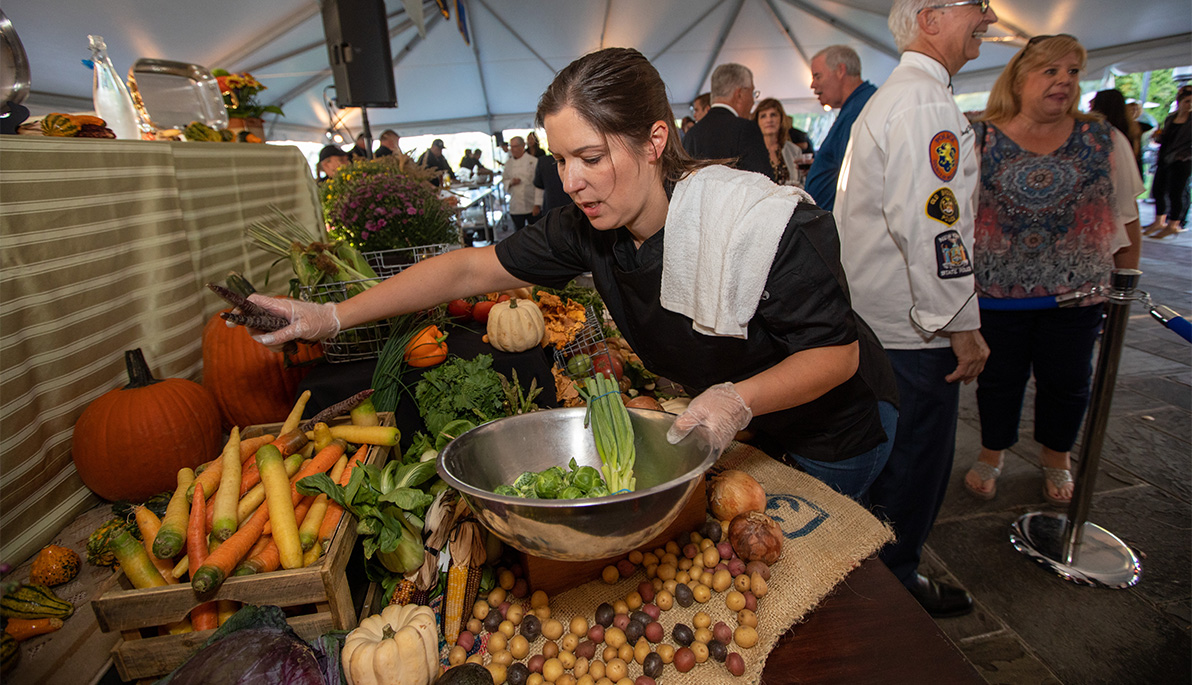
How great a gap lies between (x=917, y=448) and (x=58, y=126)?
314cm

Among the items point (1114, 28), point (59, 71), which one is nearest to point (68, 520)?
point (59, 71)

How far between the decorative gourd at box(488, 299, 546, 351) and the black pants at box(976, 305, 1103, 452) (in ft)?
7.65

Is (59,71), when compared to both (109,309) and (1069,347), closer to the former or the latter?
(109,309)

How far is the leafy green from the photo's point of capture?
1707 mm

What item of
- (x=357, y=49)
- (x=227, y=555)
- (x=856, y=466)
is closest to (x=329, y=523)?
(x=227, y=555)

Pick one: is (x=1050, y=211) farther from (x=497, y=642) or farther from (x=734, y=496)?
(x=497, y=642)

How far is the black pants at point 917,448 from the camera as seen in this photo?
7.19 ft

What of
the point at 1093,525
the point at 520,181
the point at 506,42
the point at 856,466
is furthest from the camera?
the point at 506,42

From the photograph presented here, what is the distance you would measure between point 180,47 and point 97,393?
8.35 m

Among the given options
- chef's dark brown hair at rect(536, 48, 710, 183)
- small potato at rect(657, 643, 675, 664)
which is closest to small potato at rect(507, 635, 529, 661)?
small potato at rect(657, 643, 675, 664)

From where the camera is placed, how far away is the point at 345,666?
39.5 inches

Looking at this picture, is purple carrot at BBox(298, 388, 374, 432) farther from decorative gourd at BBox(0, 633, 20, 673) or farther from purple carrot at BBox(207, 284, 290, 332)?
decorative gourd at BBox(0, 633, 20, 673)

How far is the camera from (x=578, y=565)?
1.25 meters

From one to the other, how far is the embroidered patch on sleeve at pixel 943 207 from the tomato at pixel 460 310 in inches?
71.4
